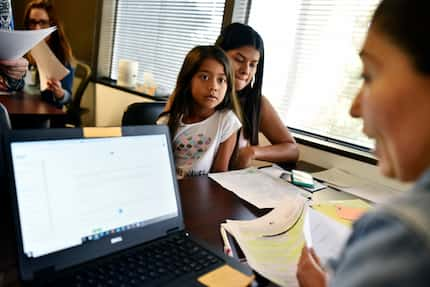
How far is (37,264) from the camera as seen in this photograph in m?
0.56

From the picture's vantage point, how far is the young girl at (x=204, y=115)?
4.90ft

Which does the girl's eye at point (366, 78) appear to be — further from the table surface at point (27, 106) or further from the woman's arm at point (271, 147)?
the table surface at point (27, 106)

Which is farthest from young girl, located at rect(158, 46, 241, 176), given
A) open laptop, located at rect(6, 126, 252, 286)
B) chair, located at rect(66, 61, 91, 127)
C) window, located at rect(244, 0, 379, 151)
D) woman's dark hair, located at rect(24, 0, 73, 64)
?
chair, located at rect(66, 61, 91, 127)

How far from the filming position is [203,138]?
1547mm

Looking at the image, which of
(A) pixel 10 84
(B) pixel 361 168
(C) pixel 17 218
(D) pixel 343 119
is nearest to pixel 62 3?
(A) pixel 10 84

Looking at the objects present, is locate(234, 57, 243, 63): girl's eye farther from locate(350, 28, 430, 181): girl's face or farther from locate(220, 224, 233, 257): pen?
locate(350, 28, 430, 181): girl's face

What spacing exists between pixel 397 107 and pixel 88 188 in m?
0.54

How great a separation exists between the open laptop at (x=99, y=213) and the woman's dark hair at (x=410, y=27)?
503 millimetres

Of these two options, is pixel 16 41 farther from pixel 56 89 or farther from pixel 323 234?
pixel 323 234

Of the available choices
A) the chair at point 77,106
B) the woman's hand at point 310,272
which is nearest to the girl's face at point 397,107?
the woman's hand at point 310,272

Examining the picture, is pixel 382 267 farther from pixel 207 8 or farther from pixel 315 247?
pixel 207 8

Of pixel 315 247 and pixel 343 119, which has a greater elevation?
pixel 343 119

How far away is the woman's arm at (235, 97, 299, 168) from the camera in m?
1.57

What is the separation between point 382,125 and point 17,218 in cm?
54
